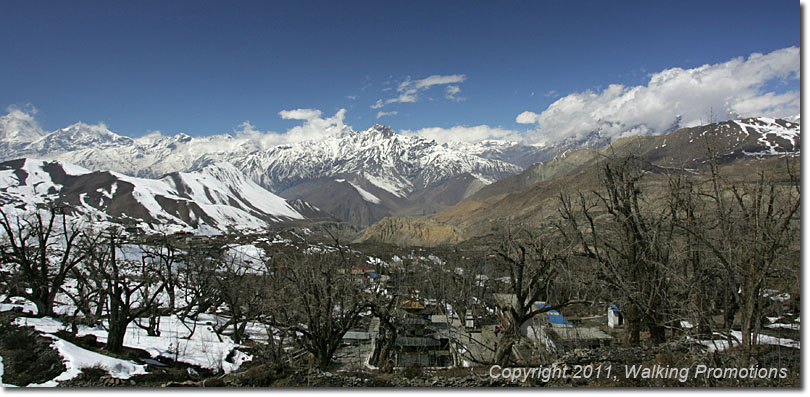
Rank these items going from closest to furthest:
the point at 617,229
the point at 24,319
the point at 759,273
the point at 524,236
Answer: the point at 759,273, the point at 617,229, the point at 524,236, the point at 24,319

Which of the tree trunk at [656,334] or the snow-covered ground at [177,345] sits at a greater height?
the tree trunk at [656,334]

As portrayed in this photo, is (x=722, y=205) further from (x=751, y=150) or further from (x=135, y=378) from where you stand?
(x=751, y=150)

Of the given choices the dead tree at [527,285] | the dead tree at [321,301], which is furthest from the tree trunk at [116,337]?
the dead tree at [527,285]

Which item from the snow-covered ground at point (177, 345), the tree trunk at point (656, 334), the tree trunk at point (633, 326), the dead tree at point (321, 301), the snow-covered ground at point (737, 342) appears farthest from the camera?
the snow-covered ground at point (177, 345)

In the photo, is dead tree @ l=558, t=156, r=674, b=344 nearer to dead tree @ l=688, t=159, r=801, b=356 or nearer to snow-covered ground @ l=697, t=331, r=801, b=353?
snow-covered ground @ l=697, t=331, r=801, b=353

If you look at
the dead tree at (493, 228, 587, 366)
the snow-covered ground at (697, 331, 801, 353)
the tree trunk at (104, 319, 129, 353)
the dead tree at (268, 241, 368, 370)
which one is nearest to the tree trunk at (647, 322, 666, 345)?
the snow-covered ground at (697, 331, 801, 353)

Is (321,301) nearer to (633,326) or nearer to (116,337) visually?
(116,337)

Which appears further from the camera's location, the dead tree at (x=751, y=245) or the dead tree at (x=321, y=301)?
the dead tree at (x=321, y=301)

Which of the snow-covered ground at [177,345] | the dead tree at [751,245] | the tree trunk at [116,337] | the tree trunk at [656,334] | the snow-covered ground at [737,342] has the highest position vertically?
the dead tree at [751,245]

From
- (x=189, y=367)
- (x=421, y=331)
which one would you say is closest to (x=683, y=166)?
(x=189, y=367)

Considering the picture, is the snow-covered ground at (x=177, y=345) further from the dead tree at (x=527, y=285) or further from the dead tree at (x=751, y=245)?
the dead tree at (x=751, y=245)

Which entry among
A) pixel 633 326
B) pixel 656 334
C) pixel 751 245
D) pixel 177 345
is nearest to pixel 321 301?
pixel 177 345
